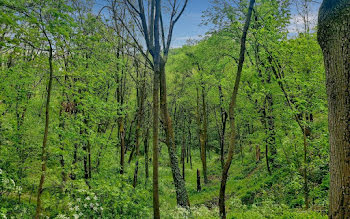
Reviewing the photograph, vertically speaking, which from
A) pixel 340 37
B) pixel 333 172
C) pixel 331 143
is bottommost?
pixel 333 172

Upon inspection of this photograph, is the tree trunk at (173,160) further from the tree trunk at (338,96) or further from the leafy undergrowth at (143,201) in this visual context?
the tree trunk at (338,96)

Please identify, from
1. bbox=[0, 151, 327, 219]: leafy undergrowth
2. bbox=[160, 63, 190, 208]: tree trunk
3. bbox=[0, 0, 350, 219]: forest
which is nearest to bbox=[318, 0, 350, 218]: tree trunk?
bbox=[0, 0, 350, 219]: forest

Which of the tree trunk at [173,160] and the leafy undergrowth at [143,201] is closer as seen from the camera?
the leafy undergrowth at [143,201]

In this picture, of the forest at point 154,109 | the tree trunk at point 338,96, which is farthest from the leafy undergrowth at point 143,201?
the tree trunk at point 338,96

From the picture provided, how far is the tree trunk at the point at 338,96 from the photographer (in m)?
2.87

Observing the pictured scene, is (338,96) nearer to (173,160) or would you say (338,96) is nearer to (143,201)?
(143,201)

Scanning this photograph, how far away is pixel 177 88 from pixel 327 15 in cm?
2171

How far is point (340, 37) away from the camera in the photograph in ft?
9.56

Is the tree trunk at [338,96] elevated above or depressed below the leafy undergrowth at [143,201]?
above

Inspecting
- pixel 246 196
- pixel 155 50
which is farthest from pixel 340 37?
pixel 246 196

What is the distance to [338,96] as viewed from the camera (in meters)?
2.93

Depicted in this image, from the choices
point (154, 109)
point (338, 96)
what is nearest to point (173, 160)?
point (154, 109)

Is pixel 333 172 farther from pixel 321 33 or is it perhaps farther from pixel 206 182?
pixel 206 182

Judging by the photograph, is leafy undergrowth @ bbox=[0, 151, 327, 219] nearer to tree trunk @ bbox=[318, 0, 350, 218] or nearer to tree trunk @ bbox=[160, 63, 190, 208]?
tree trunk @ bbox=[160, 63, 190, 208]
